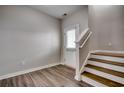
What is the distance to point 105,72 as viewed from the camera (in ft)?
6.89

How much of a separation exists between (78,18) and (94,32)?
2.91ft

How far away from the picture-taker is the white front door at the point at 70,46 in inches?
153

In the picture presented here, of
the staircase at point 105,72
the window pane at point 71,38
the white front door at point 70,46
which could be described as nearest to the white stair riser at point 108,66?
the staircase at point 105,72

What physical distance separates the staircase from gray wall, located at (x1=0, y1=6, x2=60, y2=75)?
2.11 m

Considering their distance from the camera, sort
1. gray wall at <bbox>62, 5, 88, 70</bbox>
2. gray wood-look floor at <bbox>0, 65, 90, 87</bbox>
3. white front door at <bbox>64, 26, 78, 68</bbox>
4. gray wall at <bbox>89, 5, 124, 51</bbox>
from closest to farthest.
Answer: gray wood-look floor at <bbox>0, 65, 90, 87</bbox>, gray wall at <bbox>62, 5, 88, 70</bbox>, gray wall at <bbox>89, 5, 124, 51</bbox>, white front door at <bbox>64, 26, 78, 68</bbox>

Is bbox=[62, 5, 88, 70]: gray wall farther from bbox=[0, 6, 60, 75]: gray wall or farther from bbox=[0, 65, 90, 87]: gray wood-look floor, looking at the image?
bbox=[0, 6, 60, 75]: gray wall

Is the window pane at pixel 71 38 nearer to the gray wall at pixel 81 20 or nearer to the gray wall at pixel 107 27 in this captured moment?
the gray wall at pixel 81 20

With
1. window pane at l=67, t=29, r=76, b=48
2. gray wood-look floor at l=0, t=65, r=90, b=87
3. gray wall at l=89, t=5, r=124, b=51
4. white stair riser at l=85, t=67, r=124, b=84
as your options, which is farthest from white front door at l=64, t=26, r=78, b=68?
white stair riser at l=85, t=67, r=124, b=84

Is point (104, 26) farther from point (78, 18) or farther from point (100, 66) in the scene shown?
point (100, 66)

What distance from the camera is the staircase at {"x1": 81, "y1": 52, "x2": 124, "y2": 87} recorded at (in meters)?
1.87

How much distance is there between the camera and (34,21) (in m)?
3.60

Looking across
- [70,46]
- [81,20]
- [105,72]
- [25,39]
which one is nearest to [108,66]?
[105,72]

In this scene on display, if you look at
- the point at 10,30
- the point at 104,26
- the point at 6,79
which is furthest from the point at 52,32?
the point at 6,79

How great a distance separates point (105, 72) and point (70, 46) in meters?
2.24
